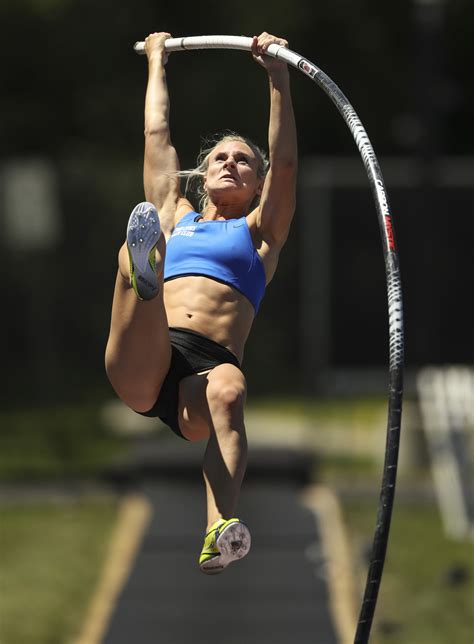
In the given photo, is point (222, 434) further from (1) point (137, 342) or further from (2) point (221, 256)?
(2) point (221, 256)

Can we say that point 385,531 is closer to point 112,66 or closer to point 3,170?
point 3,170

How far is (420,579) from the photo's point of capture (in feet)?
47.5

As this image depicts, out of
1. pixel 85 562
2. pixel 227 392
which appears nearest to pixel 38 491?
pixel 85 562

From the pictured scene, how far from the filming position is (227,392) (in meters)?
6.10

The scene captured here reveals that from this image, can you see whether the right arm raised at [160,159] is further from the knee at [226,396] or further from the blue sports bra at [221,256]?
the knee at [226,396]

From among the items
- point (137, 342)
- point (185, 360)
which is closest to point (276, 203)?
point (185, 360)

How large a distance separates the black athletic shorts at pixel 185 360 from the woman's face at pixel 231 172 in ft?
2.07

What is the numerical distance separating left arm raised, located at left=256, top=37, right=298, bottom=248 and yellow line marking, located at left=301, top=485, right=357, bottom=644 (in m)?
5.77

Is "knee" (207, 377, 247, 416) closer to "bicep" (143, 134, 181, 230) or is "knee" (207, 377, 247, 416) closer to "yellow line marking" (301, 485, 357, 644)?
"bicep" (143, 134, 181, 230)

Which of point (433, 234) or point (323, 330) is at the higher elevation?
point (433, 234)

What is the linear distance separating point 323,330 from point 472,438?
2057 millimetres

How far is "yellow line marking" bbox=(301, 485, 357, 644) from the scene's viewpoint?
12375 millimetres

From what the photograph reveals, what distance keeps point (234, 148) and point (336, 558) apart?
28.0 feet

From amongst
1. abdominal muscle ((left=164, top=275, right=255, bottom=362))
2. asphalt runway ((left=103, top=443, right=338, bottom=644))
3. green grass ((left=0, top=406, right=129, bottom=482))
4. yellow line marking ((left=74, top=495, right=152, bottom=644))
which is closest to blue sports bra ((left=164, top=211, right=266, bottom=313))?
abdominal muscle ((left=164, top=275, right=255, bottom=362))
